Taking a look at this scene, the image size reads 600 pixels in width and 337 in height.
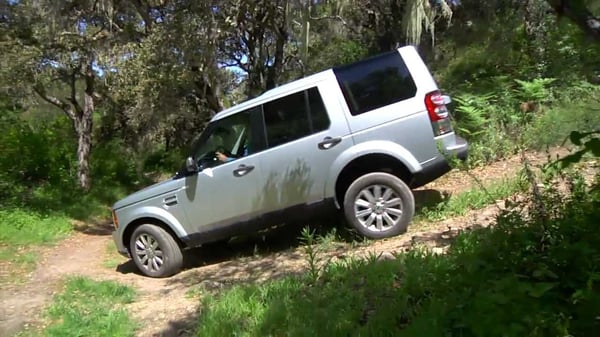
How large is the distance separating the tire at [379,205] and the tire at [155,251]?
230cm

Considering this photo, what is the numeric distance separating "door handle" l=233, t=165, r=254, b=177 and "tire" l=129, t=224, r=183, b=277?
1282 mm

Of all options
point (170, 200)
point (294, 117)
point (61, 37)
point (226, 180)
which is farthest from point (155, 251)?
point (61, 37)

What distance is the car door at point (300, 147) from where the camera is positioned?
6.30 meters

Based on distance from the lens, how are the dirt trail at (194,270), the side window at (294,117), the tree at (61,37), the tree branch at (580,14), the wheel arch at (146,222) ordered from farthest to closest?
the tree at (61,37) → the wheel arch at (146,222) → the side window at (294,117) → the dirt trail at (194,270) → the tree branch at (580,14)

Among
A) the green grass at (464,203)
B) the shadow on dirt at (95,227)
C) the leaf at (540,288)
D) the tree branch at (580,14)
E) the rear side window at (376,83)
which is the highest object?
the tree branch at (580,14)

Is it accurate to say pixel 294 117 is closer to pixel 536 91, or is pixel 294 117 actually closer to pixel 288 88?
pixel 288 88

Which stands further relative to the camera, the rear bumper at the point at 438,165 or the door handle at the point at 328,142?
the door handle at the point at 328,142

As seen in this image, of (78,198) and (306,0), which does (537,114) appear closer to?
(306,0)

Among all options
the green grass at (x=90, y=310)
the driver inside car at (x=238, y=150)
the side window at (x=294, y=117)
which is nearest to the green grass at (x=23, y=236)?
the green grass at (x=90, y=310)

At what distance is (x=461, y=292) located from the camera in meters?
3.29

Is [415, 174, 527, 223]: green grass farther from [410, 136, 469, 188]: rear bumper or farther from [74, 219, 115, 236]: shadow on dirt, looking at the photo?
[74, 219, 115, 236]: shadow on dirt

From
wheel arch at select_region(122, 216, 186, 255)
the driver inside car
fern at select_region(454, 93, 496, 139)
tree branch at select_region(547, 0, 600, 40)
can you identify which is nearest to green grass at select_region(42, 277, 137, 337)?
wheel arch at select_region(122, 216, 186, 255)

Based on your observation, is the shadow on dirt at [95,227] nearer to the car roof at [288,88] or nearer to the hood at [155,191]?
the hood at [155,191]

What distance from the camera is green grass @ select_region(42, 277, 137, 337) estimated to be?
5047 mm
